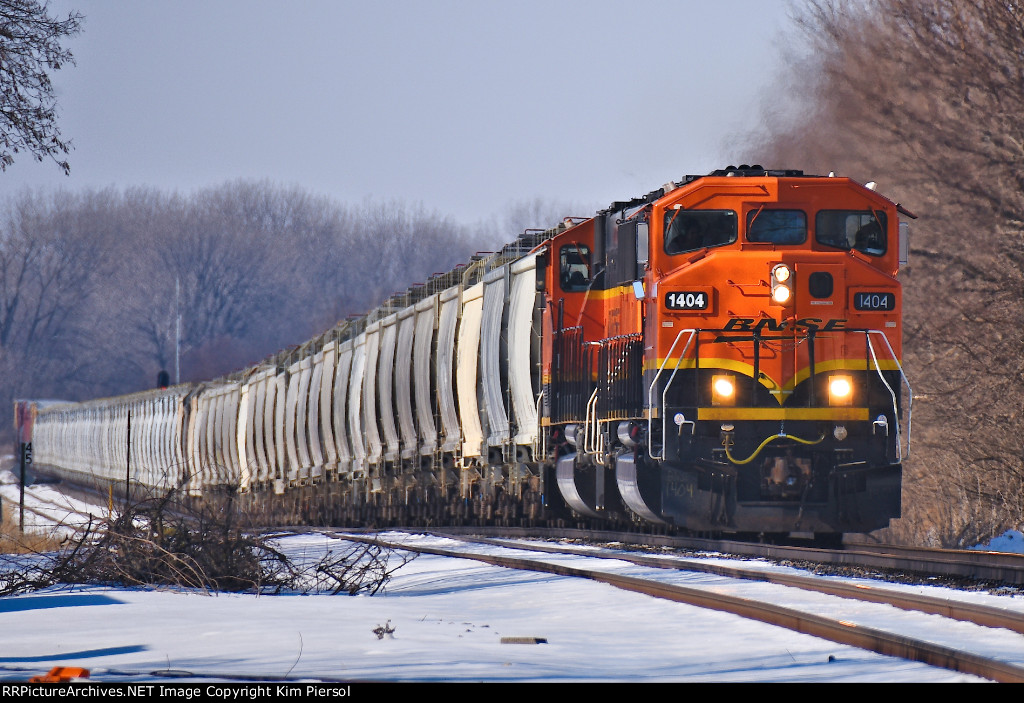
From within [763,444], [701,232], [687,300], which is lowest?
[763,444]

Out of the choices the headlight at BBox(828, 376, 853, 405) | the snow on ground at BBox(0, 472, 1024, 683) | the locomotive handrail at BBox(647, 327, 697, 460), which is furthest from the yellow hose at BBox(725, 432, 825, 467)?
the snow on ground at BBox(0, 472, 1024, 683)

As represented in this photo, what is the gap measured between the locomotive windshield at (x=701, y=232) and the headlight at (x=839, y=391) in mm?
1823

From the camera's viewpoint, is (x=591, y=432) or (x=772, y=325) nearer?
(x=772, y=325)

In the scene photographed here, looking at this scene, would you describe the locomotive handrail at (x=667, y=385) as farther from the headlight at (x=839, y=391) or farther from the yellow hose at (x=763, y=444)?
the headlight at (x=839, y=391)

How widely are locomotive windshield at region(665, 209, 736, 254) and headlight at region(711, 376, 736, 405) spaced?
144cm

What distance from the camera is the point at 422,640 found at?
8125mm

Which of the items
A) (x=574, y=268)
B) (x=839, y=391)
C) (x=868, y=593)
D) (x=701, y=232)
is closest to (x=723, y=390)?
(x=839, y=391)

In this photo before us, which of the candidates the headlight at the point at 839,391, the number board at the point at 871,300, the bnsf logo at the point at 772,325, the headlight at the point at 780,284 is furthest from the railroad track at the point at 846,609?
the number board at the point at 871,300

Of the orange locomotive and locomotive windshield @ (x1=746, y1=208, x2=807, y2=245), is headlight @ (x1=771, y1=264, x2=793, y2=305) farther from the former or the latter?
locomotive windshield @ (x1=746, y1=208, x2=807, y2=245)

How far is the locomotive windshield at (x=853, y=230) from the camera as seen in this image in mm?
15125

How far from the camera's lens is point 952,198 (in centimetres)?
2500

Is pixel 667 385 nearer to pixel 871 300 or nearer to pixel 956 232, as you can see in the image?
pixel 871 300

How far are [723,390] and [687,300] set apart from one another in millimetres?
1003
